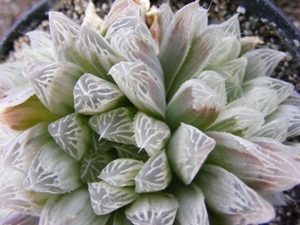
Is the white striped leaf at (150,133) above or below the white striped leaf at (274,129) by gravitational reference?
above

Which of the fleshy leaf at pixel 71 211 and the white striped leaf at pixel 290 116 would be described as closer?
the fleshy leaf at pixel 71 211

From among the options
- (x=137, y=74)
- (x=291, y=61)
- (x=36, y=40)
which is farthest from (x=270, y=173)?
(x=36, y=40)

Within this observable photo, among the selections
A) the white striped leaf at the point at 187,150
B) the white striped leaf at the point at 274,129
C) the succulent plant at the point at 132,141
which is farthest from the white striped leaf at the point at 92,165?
the white striped leaf at the point at 274,129

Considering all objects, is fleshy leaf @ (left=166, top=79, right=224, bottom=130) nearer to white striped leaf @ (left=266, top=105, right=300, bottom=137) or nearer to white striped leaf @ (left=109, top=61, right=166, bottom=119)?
white striped leaf @ (left=109, top=61, right=166, bottom=119)

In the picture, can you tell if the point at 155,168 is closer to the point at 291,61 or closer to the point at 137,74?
the point at 137,74

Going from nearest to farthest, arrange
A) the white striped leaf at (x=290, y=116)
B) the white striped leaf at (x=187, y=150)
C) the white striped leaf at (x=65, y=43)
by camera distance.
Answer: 1. the white striped leaf at (x=187, y=150)
2. the white striped leaf at (x=65, y=43)
3. the white striped leaf at (x=290, y=116)

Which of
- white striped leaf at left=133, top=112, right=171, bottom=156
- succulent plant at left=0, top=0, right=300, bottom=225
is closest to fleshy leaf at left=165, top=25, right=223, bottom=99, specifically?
succulent plant at left=0, top=0, right=300, bottom=225

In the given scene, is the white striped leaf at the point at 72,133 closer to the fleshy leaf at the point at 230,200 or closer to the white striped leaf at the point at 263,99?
the fleshy leaf at the point at 230,200
